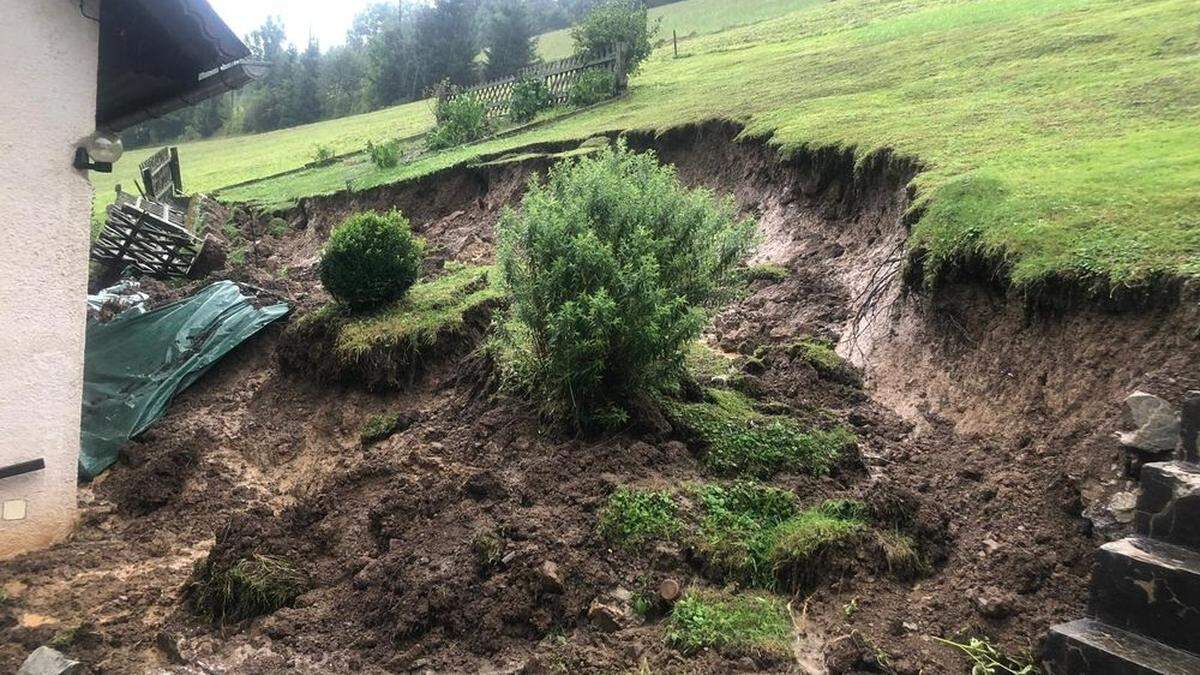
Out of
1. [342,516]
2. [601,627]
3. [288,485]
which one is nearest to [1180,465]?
[601,627]

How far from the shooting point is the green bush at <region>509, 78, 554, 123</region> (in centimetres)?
2212

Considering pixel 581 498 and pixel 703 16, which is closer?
pixel 581 498

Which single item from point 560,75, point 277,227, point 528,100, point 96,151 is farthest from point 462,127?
point 96,151

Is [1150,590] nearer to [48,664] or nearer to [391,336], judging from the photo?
[48,664]

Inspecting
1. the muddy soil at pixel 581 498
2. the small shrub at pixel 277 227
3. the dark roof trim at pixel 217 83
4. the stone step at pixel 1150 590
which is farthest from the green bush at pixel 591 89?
the stone step at pixel 1150 590

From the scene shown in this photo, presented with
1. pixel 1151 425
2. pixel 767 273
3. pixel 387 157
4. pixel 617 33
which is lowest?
pixel 1151 425

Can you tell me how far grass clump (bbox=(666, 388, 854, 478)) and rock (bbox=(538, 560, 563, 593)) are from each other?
1.60 m

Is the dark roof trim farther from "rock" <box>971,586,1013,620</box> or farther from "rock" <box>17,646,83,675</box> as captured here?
"rock" <box>971,586,1013,620</box>

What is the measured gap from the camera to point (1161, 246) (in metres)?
5.29

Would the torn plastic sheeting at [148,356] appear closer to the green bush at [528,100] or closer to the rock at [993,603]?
the rock at [993,603]

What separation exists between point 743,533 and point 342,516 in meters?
3.22

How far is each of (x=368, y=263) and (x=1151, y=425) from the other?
7541 mm

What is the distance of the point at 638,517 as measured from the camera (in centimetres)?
546

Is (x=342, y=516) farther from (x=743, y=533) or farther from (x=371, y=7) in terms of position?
→ (x=371, y=7)
